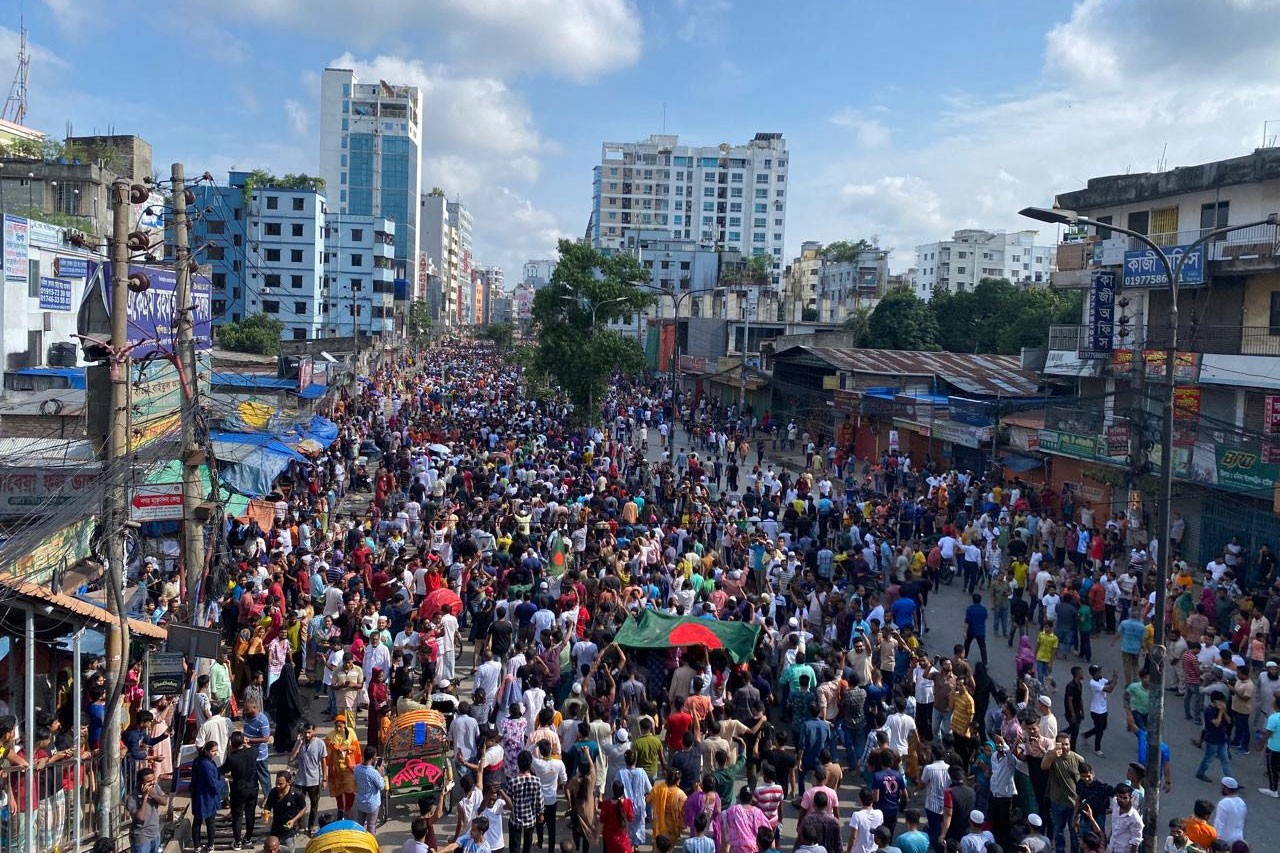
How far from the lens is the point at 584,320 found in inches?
1679

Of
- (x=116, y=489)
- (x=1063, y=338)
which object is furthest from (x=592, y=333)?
(x=116, y=489)

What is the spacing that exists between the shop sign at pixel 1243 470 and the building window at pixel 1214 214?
930cm

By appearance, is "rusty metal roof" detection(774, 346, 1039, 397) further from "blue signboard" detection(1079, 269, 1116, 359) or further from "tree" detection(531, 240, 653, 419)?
"tree" detection(531, 240, 653, 419)

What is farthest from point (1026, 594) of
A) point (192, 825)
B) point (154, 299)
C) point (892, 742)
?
point (154, 299)

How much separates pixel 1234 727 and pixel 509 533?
11.7 metres

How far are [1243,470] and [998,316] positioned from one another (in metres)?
42.9

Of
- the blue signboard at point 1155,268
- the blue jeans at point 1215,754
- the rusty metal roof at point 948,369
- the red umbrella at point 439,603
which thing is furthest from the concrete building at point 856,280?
the blue jeans at point 1215,754

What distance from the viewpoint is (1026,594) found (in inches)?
722

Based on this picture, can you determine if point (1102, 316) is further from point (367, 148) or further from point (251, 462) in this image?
point (367, 148)

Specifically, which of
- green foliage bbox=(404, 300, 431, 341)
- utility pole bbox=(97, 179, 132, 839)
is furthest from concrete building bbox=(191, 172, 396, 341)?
utility pole bbox=(97, 179, 132, 839)

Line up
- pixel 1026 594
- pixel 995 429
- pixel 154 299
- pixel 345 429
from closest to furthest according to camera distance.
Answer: pixel 1026 594
pixel 154 299
pixel 995 429
pixel 345 429

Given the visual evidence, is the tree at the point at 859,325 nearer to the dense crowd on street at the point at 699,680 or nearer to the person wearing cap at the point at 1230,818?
the dense crowd on street at the point at 699,680

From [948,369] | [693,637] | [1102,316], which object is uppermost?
[1102,316]

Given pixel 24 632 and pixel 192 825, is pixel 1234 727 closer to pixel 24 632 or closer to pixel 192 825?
pixel 192 825
